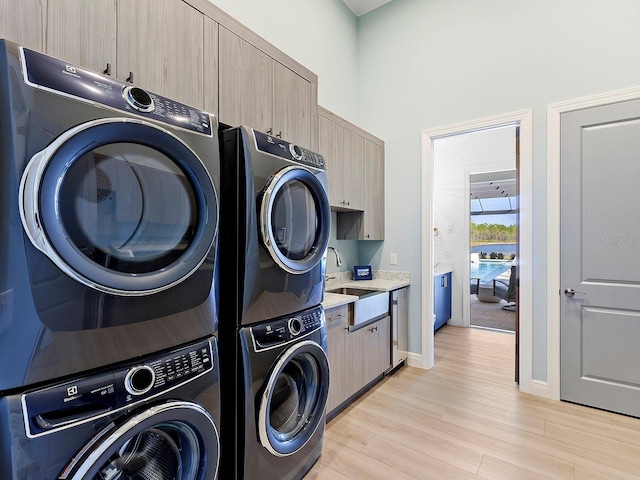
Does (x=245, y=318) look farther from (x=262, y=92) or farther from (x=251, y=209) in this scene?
(x=262, y=92)

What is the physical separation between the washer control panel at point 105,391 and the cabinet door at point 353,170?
1.98 m

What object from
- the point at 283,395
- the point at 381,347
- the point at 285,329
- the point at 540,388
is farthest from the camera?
the point at 381,347

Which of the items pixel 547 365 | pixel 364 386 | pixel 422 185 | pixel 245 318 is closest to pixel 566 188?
pixel 422 185

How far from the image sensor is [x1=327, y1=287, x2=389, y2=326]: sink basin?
2346 millimetres

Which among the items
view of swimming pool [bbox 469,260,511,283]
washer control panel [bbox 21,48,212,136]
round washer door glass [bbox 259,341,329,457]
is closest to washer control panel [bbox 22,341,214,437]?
round washer door glass [bbox 259,341,329,457]

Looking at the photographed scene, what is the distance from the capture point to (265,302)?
4.56 ft

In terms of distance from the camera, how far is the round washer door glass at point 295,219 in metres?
1.38

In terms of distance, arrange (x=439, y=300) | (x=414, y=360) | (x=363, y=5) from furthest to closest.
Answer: (x=439, y=300) → (x=363, y=5) → (x=414, y=360)

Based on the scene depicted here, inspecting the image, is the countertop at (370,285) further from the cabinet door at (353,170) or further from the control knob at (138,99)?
the control knob at (138,99)

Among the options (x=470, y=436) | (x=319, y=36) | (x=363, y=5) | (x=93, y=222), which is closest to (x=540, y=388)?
(x=470, y=436)

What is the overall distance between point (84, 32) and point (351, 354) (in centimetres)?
226

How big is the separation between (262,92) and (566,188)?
2.41 meters

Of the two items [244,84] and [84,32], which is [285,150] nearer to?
[244,84]

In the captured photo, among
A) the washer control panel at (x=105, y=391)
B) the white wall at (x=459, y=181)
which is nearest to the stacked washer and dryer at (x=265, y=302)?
the washer control panel at (x=105, y=391)
